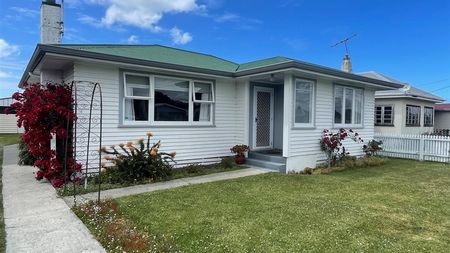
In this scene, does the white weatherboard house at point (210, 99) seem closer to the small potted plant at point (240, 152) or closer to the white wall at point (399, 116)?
the small potted plant at point (240, 152)

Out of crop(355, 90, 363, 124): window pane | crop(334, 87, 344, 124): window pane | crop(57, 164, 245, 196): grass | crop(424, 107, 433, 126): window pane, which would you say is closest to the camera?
crop(57, 164, 245, 196): grass

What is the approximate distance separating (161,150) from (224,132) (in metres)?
2.31

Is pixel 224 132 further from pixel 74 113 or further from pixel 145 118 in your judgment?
pixel 74 113

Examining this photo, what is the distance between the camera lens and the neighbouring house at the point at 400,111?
16828 mm

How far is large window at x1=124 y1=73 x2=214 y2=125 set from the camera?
8.01 m

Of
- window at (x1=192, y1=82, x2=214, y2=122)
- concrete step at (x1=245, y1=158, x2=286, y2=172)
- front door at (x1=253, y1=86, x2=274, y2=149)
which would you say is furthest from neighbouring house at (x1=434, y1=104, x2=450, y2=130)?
window at (x1=192, y1=82, x2=214, y2=122)

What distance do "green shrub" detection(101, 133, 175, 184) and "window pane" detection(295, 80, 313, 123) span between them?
4249 mm

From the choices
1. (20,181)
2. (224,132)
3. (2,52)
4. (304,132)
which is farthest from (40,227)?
(2,52)

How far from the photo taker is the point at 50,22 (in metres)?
9.63

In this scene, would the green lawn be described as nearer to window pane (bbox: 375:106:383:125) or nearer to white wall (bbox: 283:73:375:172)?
white wall (bbox: 283:73:375:172)

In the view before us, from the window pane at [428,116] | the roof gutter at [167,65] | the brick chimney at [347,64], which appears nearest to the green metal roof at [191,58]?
the roof gutter at [167,65]

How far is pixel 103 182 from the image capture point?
281 inches

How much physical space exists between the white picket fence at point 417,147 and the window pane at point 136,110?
419 inches

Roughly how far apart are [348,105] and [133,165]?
7.85m
